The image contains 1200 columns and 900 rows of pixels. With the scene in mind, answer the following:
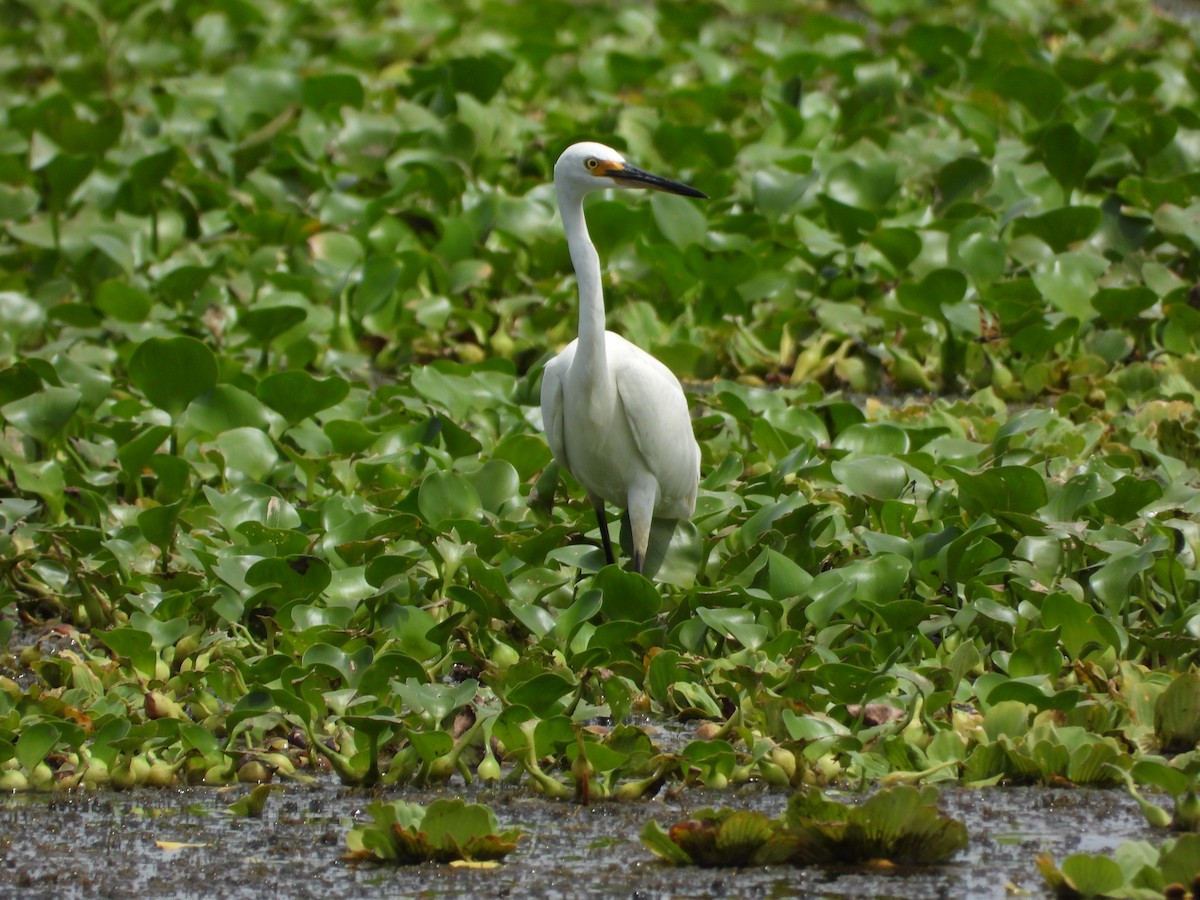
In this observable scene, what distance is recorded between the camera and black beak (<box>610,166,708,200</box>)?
4699 mm

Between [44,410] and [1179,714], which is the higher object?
[44,410]

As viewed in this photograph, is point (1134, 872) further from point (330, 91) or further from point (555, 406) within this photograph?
point (330, 91)

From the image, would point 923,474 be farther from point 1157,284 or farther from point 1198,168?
point 1198,168

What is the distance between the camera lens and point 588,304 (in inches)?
179

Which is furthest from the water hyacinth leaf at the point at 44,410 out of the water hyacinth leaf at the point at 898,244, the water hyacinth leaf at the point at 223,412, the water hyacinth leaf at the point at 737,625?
the water hyacinth leaf at the point at 898,244

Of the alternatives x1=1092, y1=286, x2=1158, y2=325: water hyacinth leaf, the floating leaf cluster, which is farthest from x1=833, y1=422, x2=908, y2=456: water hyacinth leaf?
the floating leaf cluster

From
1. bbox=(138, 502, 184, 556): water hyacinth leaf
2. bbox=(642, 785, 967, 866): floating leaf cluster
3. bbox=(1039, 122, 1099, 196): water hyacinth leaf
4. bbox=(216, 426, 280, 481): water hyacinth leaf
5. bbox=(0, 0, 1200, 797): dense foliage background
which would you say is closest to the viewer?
bbox=(642, 785, 967, 866): floating leaf cluster

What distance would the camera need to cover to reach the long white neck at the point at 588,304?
456 cm

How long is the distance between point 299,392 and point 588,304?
1.23 m

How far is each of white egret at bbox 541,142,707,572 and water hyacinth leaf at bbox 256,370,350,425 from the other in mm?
818

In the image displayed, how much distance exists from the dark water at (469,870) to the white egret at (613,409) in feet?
4.00

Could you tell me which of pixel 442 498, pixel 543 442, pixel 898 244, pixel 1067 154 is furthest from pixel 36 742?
pixel 1067 154

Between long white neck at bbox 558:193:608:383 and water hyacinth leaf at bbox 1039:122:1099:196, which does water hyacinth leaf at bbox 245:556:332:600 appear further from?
water hyacinth leaf at bbox 1039:122:1099:196

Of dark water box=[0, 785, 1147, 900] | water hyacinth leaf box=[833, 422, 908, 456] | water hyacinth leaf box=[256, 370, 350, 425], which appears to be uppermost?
water hyacinth leaf box=[256, 370, 350, 425]
